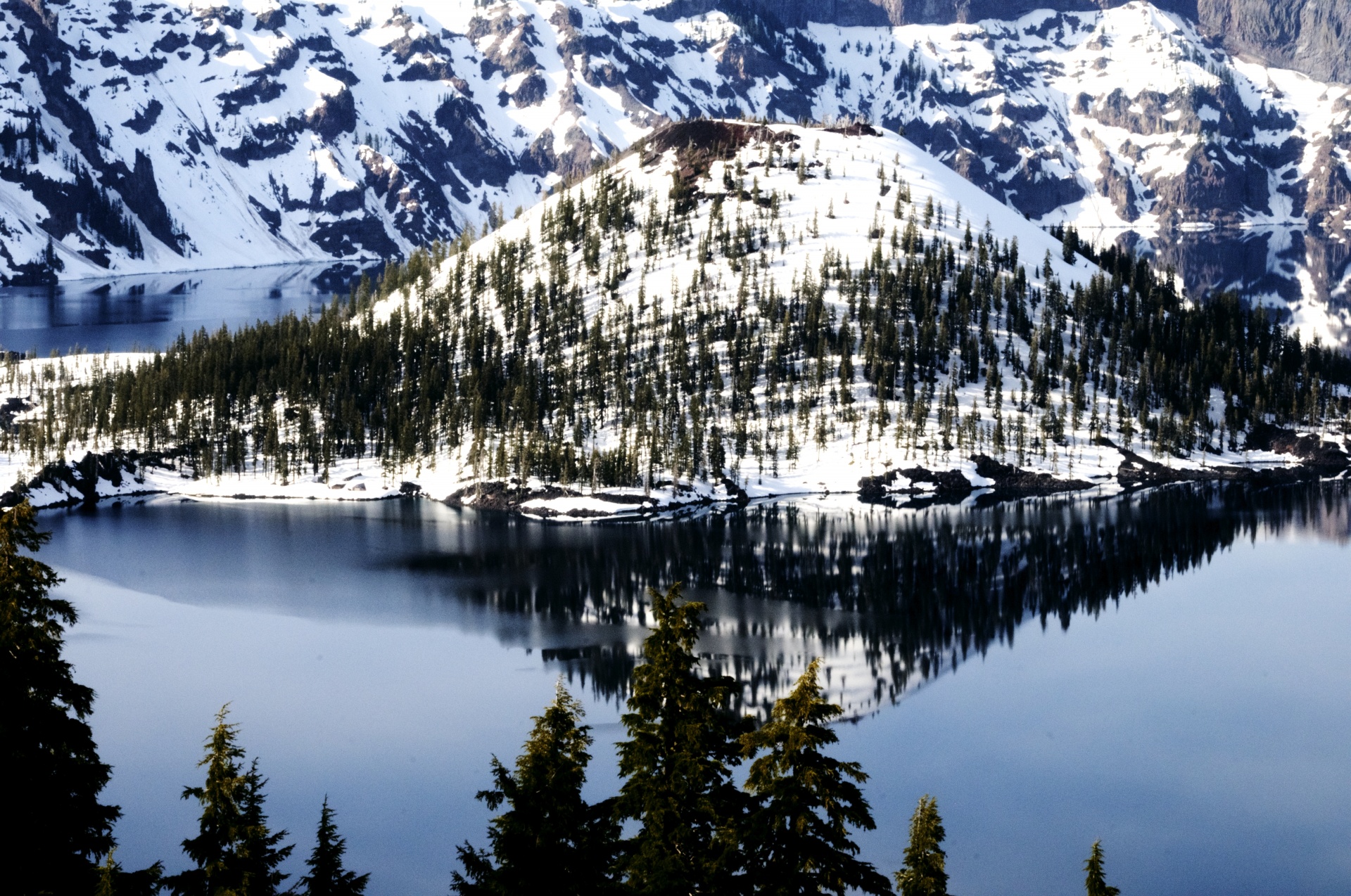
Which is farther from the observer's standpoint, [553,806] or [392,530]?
[392,530]

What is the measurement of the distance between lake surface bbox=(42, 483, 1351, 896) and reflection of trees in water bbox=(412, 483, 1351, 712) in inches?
20.0

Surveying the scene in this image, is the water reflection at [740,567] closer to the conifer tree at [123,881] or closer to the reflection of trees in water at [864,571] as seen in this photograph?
the reflection of trees in water at [864,571]

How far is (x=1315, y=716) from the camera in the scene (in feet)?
305

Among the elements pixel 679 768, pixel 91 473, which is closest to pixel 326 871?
pixel 679 768

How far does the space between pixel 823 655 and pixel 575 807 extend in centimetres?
7035

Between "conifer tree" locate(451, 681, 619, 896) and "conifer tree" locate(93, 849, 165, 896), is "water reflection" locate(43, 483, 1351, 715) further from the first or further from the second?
"conifer tree" locate(93, 849, 165, 896)

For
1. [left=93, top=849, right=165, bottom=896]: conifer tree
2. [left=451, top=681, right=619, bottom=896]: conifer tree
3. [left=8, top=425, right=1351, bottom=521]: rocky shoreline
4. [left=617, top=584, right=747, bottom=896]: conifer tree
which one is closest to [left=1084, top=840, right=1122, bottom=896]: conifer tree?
[left=617, top=584, right=747, bottom=896]: conifer tree

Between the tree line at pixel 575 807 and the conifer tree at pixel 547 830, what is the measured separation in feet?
0.14

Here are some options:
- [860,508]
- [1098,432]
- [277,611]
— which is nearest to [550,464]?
[860,508]

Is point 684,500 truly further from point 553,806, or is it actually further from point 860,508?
point 553,806

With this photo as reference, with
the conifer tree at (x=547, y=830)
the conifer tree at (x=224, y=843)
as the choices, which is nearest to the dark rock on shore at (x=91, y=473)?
the conifer tree at (x=224, y=843)

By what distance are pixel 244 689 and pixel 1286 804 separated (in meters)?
69.2

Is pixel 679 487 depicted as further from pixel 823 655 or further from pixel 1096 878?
pixel 1096 878

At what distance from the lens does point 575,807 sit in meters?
36.5
